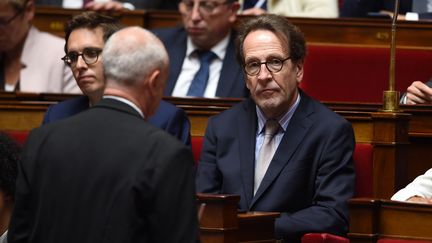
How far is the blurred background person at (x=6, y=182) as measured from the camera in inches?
123

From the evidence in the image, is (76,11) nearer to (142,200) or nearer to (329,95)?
(329,95)

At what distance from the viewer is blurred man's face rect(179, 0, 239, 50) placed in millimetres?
5297

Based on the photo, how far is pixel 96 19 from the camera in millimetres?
4332

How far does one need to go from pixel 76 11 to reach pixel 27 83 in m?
0.59

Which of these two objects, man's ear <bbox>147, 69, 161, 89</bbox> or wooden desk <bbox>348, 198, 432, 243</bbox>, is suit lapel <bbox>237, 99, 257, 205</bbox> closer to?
wooden desk <bbox>348, 198, 432, 243</bbox>

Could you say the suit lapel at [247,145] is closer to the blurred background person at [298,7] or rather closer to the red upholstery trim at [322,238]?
the red upholstery trim at [322,238]

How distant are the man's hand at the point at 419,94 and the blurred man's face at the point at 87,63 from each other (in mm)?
1220

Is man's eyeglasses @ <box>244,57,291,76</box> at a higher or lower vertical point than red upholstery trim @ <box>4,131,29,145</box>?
higher

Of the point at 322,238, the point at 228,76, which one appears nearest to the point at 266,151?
the point at 322,238

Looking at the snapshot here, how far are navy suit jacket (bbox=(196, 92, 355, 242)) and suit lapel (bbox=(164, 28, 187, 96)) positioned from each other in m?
1.23

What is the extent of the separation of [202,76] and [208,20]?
0.27 meters

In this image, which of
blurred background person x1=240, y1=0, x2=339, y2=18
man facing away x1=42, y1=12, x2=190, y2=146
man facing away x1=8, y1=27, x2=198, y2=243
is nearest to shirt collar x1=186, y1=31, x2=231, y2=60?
blurred background person x1=240, y1=0, x2=339, y2=18

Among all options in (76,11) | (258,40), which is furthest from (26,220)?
(76,11)

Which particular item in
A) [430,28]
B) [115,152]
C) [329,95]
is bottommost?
[115,152]
